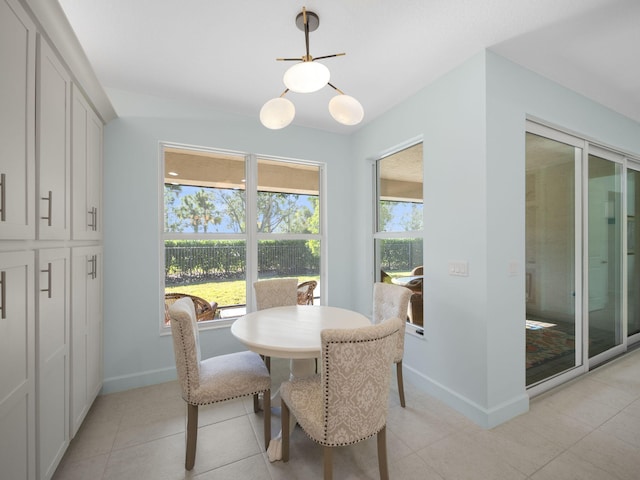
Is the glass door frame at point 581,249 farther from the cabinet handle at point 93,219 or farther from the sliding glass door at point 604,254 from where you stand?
the cabinet handle at point 93,219

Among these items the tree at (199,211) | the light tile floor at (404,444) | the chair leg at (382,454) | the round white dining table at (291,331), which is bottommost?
the light tile floor at (404,444)

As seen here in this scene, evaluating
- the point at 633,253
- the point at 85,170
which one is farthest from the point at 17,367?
the point at 633,253

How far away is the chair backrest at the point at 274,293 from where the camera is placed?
2.64 meters

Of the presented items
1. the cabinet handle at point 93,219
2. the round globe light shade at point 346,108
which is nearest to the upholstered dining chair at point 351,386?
the round globe light shade at point 346,108

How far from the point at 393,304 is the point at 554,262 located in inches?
65.7

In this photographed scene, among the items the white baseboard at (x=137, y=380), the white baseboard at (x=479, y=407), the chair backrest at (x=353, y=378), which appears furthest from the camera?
the white baseboard at (x=137, y=380)

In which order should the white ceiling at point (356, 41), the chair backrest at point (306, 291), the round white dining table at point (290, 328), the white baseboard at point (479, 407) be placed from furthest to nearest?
the chair backrest at point (306, 291) → the white baseboard at point (479, 407) → the white ceiling at point (356, 41) → the round white dining table at point (290, 328)

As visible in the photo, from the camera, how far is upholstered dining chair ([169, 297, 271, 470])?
1.56 meters

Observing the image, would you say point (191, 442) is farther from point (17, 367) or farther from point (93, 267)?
point (93, 267)

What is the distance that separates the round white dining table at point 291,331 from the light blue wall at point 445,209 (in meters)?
0.88

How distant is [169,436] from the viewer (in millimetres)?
1881

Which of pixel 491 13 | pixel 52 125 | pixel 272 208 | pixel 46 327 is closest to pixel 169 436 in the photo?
pixel 46 327

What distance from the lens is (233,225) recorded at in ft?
10.0

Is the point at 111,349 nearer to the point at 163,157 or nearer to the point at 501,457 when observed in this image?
the point at 163,157
